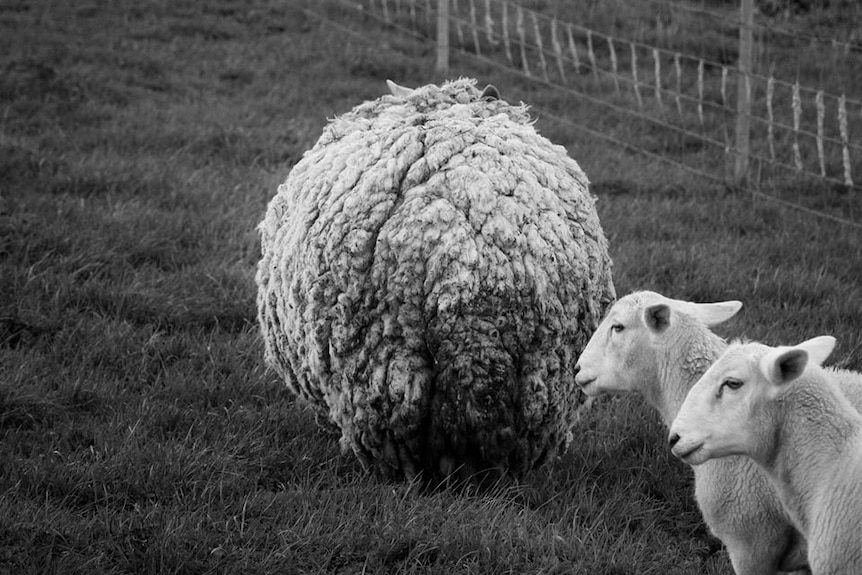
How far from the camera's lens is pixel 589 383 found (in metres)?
3.84

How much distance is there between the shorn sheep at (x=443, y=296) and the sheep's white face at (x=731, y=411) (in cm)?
85

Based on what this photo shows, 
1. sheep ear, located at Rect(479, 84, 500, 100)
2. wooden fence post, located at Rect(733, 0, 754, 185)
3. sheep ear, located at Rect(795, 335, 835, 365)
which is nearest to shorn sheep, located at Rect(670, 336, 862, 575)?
sheep ear, located at Rect(795, 335, 835, 365)

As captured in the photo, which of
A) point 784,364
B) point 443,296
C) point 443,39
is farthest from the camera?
point 443,39

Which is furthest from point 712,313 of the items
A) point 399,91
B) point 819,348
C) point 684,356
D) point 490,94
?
point 399,91

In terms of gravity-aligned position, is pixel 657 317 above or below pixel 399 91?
below

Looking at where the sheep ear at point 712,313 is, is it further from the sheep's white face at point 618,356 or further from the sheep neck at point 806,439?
the sheep neck at point 806,439

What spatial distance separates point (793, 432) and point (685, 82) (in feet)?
25.1

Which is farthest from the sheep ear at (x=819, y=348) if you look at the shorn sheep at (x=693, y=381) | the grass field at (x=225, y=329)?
the grass field at (x=225, y=329)

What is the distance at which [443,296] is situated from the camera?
12.7ft

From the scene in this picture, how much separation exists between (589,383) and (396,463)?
86 centimetres

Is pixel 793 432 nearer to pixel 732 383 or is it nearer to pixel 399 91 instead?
pixel 732 383

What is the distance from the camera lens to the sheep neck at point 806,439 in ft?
10.6

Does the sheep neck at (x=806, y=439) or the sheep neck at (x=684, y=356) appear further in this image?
the sheep neck at (x=684, y=356)

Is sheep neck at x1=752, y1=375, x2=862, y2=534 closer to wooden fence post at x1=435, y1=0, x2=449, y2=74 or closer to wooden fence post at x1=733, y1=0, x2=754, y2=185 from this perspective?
wooden fence post at x1=733, y1=0, x2=754, y2=185
